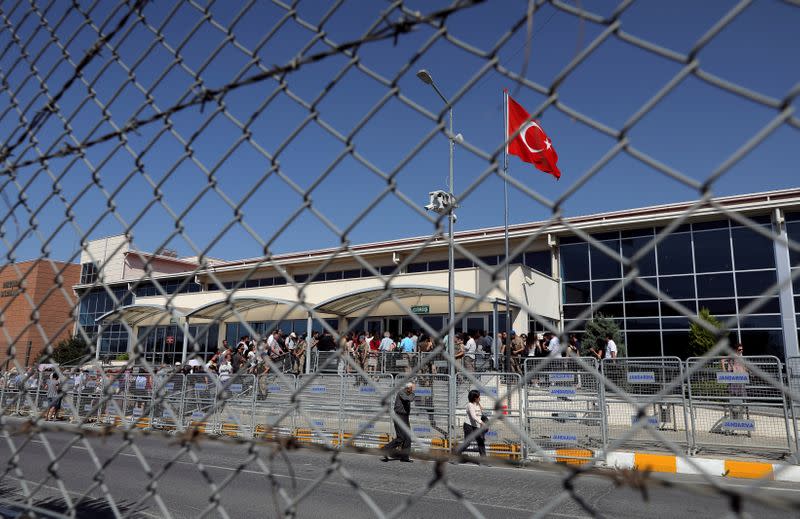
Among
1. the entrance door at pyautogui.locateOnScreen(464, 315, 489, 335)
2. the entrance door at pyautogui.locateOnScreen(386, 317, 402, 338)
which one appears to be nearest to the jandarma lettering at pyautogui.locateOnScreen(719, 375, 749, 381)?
the entrance door at pyautogui.locateOnScreen(464, 315, 489, 335)

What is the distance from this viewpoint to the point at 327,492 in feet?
27.4

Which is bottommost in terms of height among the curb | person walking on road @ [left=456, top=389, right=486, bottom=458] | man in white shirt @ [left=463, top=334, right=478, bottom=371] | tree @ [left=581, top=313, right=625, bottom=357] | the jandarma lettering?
the curb

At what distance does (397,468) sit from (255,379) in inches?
193

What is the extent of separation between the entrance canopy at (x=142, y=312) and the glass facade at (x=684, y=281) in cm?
1787

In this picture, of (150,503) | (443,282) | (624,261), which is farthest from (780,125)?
(443,282)

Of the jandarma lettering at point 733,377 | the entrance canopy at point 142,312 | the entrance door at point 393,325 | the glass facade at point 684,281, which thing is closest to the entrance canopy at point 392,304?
the entrance door at point 393,325

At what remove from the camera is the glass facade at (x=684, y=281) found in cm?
2303

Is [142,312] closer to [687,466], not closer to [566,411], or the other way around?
[566,411]

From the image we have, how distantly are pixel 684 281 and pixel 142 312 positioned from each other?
877 inches

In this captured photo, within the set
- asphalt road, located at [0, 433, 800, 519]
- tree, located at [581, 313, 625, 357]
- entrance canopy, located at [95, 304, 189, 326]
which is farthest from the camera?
tree, located at [581, 313, 625, 357]

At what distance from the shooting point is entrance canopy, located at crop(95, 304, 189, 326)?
1.95 meters

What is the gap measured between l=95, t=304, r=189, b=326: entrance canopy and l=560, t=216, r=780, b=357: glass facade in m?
17.9

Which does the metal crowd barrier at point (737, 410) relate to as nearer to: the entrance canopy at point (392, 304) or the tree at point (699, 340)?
the tree at point (699, 340)

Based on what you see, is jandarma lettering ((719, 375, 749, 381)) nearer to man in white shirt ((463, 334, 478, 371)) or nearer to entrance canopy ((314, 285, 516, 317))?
man in white shirt ((463, 334, 478, 371))
